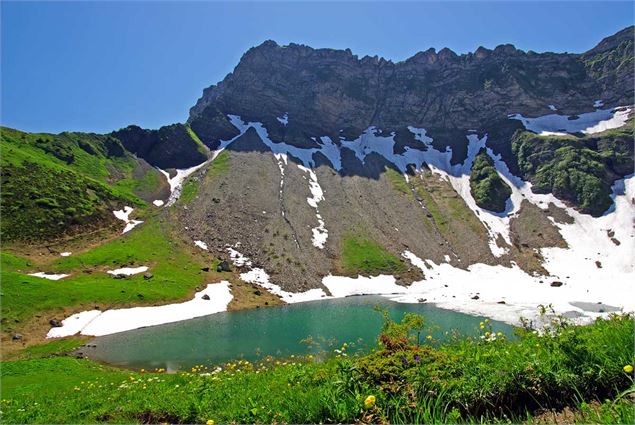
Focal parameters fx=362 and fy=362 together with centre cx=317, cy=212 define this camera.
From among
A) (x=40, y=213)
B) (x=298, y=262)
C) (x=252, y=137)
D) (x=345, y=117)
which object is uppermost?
(x=345, y=117)

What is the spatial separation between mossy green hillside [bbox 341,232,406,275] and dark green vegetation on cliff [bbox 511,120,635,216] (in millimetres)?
75362

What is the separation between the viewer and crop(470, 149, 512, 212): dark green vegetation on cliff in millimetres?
133875

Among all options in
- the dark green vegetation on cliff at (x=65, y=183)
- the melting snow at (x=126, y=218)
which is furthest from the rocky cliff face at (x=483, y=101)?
the melting snow at (x=126, y=218)

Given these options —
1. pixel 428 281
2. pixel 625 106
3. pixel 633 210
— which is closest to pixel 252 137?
pixel 428 281

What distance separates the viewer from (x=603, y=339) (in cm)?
555

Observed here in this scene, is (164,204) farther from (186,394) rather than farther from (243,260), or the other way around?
(186,394)

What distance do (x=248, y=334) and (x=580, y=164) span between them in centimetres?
14373

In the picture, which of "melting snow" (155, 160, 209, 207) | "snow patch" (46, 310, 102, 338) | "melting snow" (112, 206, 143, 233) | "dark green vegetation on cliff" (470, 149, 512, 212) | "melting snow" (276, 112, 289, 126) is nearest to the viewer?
"snow patch" (46, 310, 102, 338)

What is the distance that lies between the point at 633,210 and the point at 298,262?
361 feet

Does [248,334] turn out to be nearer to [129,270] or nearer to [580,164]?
[129,270]

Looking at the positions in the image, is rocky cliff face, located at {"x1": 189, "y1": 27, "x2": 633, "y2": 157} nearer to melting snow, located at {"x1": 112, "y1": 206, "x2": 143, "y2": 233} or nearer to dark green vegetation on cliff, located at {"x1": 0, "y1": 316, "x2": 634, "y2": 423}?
melting snow, located at {"x1": 112, "y1": 206, "x2": 143, "y2": 233}

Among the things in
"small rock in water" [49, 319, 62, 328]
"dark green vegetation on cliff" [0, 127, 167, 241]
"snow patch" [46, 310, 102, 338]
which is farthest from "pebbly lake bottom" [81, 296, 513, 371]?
"dark green vegetation on cliff" [0, 127, 167, 241]

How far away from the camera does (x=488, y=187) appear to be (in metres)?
138

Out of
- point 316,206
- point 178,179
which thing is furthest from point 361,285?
point 178,179
